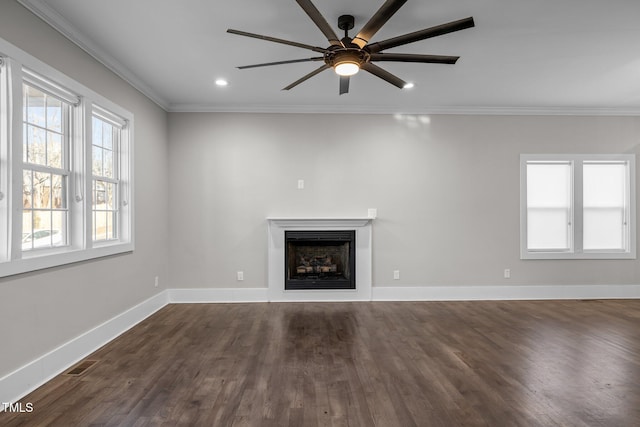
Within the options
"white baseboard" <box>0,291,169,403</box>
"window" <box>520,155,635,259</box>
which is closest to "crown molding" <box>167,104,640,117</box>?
"window" <box>520,155,635,259</box>

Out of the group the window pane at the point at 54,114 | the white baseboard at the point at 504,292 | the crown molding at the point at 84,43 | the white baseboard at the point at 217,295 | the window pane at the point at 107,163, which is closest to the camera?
the crown molding at the point at 84,43

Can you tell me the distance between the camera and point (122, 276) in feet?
12.3

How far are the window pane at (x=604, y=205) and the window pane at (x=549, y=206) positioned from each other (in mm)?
260

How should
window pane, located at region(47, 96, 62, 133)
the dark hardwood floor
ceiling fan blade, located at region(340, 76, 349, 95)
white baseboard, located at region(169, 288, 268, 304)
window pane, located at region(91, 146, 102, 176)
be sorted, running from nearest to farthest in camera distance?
1. the dark hardwood floor
2. window pane, located at region(47, 96, 62, 133)
3. ceiling fan blade, located at region(340, 76, 349, 95)
4. window pane, located at region(91, 146, 102, 176)
5. white baseboard, located at region(169, 288, 268, 304)

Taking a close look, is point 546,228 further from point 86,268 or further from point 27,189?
point 27,189

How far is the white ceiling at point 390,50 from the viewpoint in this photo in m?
2.67

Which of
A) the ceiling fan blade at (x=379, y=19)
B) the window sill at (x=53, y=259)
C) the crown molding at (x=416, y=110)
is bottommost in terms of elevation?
the window sill at (x=53, y=259)

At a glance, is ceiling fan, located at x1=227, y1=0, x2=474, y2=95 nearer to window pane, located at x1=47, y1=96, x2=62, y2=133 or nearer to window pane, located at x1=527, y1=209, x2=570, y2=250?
window pane, located at x1=47, y1=96, x2=62, y2=133

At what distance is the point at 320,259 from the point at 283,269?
58 cm

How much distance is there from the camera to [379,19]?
7.20 ft

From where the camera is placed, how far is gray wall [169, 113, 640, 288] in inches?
198

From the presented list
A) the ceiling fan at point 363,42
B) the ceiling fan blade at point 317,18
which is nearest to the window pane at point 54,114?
the ceiling fan at point 363,42

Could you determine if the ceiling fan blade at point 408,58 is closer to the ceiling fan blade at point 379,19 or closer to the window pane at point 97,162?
the ceiling fan blade at point 379,19

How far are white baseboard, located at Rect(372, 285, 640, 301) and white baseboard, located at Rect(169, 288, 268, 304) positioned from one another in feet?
5.37
